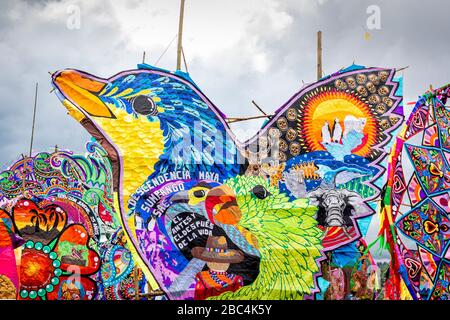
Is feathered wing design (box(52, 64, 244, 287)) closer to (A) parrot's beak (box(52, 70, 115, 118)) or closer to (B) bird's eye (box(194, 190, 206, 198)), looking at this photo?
(A) parrot's beak (box(52, 70, 115, 118))

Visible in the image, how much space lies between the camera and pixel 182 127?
692 cm

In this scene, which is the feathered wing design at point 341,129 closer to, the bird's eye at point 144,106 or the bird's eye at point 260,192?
the bird's eye at point 260,192

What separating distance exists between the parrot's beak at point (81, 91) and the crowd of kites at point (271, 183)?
0.05ft

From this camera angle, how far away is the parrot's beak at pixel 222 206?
22.3 feet

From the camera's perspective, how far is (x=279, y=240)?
6867mm

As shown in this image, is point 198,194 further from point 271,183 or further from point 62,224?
point 62,224

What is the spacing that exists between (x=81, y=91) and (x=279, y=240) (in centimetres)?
341

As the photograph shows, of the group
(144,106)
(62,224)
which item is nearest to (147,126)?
(144,106)

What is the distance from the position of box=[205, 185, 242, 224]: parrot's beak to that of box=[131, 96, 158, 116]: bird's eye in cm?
139

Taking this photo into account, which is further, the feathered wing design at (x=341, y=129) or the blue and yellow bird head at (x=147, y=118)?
the feathered wing design at (x=341, y=129)

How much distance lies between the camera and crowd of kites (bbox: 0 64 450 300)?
6.48m

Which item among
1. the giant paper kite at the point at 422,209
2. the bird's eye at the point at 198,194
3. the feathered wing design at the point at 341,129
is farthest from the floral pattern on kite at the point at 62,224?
the giant paper kite at the point at 422,209

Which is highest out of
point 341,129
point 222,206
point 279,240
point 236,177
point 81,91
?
point 81,91

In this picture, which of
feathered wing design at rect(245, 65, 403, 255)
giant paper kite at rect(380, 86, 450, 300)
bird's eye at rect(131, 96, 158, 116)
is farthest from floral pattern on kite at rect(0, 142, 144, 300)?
giant paper kite at rect(380, 86, 450, 300)
